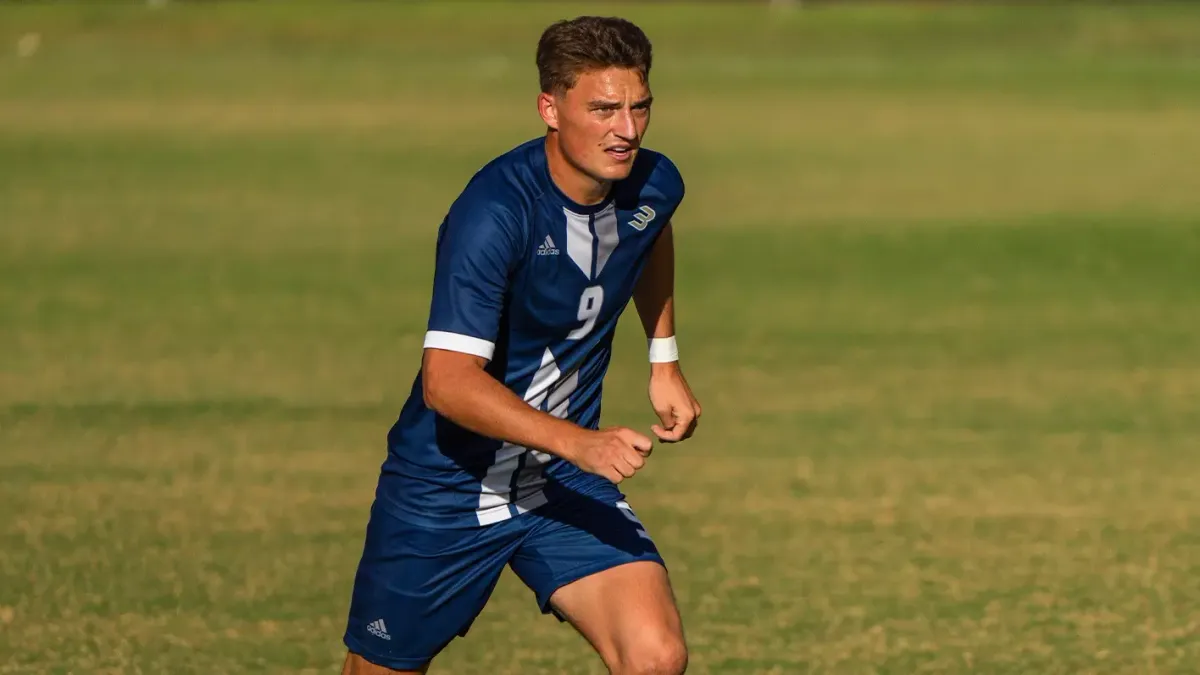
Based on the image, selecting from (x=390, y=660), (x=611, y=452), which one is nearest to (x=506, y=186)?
(x=611, y=452)

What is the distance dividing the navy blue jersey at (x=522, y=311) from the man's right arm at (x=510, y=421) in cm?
9

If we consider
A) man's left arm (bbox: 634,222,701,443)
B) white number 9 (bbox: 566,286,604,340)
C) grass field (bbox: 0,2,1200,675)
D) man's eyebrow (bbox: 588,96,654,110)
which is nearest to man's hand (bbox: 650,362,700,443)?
man's left arm (bbox: 634,222,701,443)

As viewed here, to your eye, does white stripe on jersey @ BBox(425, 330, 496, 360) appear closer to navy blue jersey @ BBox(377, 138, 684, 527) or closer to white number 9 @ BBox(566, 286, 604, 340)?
navy blue jersey @ BBox(377, 138, 684, 527)

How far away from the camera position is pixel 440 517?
716cm

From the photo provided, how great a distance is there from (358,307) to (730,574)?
9.59 meters

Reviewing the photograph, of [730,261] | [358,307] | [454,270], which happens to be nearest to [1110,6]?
[730,261]

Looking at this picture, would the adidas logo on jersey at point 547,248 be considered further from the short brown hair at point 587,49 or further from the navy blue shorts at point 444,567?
the navy blue shorts at point 444,567

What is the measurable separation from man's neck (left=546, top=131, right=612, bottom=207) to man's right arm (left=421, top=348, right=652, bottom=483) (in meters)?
0.64

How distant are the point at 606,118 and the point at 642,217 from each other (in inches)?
21.0

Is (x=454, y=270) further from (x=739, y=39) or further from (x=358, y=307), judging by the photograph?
(x=739, y=39)

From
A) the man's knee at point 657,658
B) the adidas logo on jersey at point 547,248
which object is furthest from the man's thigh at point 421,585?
the adidas logo on jersey at point 547,248

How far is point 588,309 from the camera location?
23.2ft

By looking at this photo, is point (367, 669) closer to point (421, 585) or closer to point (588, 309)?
point (421, 585)

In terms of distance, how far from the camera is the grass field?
32.7 feet
